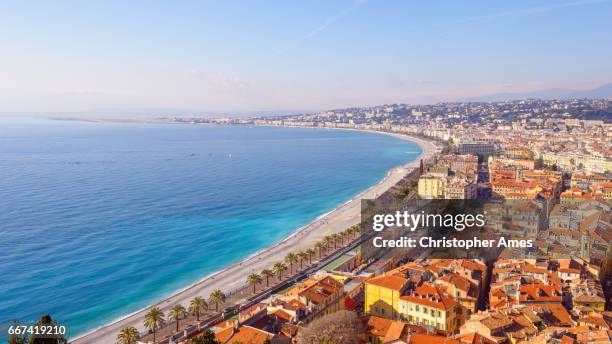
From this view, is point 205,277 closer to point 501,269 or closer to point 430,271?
point 430,271

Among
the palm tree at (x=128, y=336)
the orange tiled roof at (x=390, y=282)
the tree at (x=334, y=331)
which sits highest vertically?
the tree at (x=334, y=331)

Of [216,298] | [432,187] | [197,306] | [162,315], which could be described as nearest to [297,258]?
[216,298]

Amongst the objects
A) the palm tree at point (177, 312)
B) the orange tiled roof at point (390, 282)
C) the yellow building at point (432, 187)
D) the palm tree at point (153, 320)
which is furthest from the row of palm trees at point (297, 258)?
the yellow building at point (432, 187)

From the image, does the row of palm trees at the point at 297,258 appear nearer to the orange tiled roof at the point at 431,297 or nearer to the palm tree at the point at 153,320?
the palm tree at the point at 153,320

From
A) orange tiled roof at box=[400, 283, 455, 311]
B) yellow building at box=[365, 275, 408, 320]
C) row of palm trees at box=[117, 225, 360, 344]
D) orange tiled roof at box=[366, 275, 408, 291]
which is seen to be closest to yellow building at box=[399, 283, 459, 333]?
orange tiled roof at box=[400, 283, 455, 311]

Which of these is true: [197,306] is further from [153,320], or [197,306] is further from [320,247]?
[320,247]

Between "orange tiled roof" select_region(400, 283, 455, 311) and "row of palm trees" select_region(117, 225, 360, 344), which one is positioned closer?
"orange tiled roof" select_region(400, 283, 455, 311)

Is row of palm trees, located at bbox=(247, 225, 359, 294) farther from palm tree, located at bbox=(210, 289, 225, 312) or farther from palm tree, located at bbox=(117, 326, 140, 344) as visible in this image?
palm tree, located at bbox=(117, 326, 140, 344)
